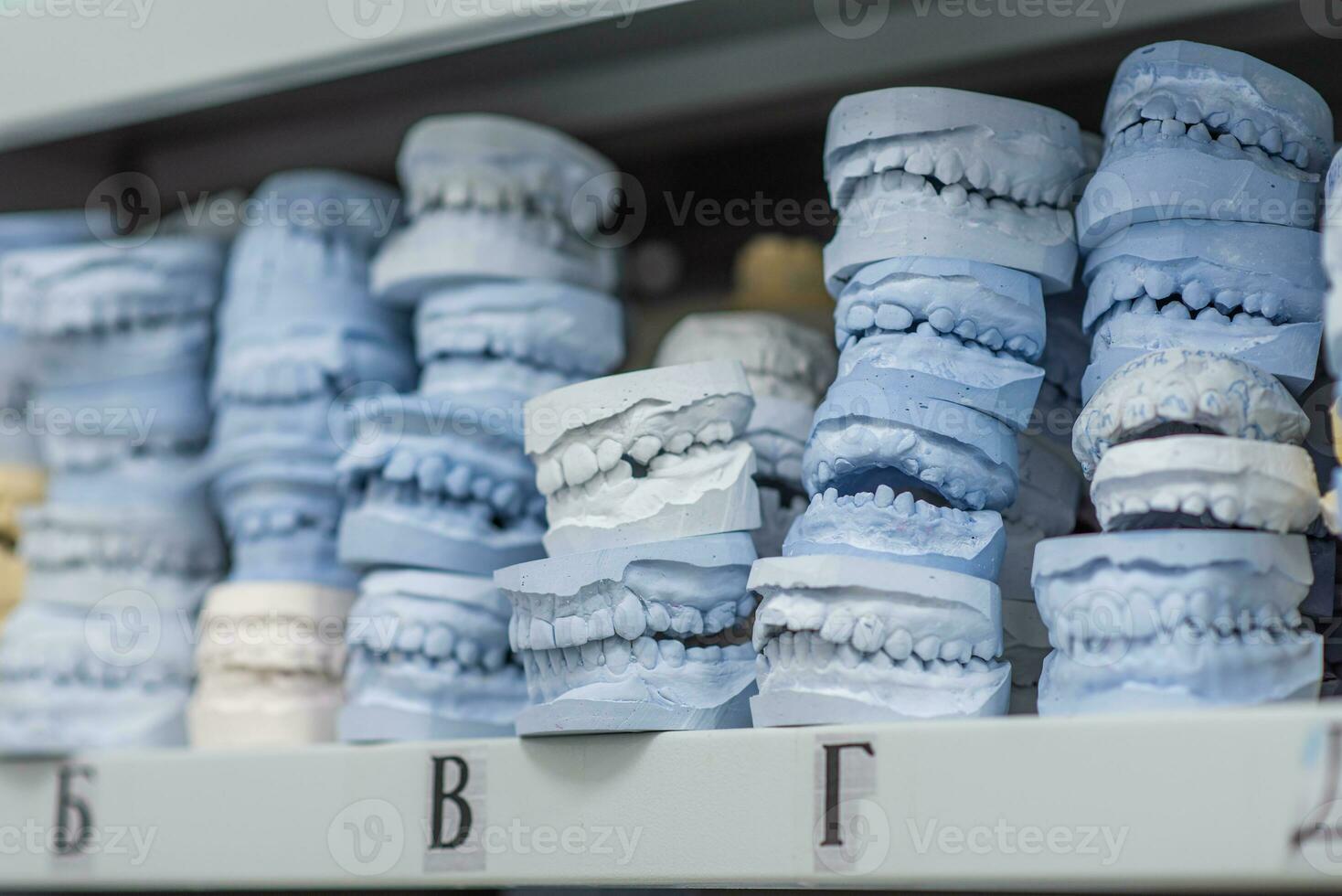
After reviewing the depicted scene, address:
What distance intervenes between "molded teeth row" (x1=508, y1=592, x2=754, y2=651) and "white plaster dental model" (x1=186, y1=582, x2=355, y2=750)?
0.77 feet

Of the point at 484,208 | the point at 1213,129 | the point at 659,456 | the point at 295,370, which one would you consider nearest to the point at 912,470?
Answer: the point at 659,456

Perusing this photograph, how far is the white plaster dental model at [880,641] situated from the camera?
854mm

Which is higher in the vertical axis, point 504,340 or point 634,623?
point 504,340

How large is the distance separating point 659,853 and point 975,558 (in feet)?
0.80

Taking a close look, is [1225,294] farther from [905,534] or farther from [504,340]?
[504,340]

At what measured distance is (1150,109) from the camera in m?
0.91

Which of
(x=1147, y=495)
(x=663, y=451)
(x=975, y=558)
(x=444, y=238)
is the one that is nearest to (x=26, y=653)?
(x=444, y=238)

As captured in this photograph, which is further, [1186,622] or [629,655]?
A: [629,655]

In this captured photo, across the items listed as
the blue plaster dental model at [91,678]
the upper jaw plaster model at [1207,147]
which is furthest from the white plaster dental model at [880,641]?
the blue plaster dental model at [91,678]

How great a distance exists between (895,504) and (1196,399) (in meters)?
0.17

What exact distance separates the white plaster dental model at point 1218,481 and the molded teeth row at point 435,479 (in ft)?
1.44

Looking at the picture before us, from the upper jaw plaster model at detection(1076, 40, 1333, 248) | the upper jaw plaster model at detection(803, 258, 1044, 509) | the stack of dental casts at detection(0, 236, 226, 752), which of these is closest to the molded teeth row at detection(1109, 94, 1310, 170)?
the upper jaw plaster model at detection(1076, 40, 1333, 248)

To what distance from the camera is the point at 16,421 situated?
1296 millimetres

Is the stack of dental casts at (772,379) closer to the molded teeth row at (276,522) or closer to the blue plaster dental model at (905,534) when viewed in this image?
the blue plaster dental model at (905,534)
